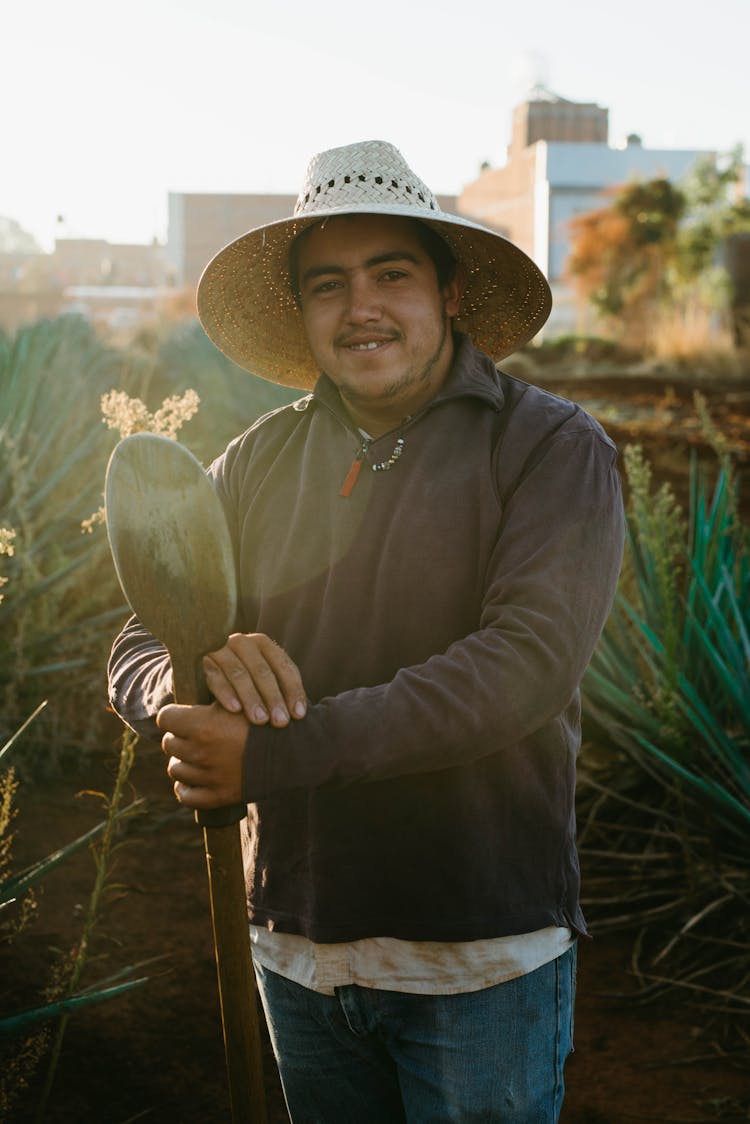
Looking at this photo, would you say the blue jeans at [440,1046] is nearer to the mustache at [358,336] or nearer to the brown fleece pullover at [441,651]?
the brown fleece pullover at [441,651]

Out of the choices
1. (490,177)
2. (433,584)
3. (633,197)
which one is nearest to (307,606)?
(433,584)

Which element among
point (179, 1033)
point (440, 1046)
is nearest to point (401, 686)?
point (440, 1046)

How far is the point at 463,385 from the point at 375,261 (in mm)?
259

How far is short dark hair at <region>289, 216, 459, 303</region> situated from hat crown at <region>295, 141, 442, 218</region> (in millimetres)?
35

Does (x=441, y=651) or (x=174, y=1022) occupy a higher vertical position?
(x=441, y=651)

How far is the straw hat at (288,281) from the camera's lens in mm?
1807

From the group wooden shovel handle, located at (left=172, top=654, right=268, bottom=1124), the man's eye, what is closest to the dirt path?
wooden shovel handle, located at (left=172, top=654, right=268, bottom=1124)

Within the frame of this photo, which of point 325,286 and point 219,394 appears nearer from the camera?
point 325,286

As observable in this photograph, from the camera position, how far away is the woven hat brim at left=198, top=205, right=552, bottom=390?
1.97 metres

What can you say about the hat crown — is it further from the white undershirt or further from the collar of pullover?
the white undershirt

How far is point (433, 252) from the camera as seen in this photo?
191 centimetres

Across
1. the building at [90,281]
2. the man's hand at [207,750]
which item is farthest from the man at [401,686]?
the building at [90,281]

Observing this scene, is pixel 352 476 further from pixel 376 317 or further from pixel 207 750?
pixel 207 750

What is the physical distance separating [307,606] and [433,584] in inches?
8.3
